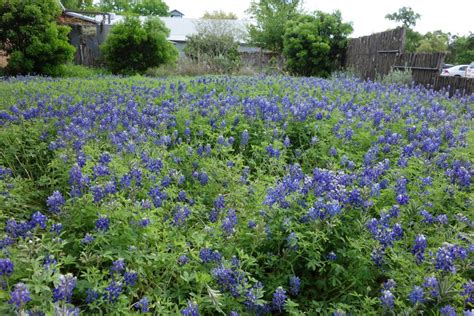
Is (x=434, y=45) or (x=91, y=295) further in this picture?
(x=434, y=45)

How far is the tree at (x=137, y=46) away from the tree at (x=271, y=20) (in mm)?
9583

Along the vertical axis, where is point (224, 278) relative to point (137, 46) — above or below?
below

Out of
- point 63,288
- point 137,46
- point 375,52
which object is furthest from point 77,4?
point 63,288

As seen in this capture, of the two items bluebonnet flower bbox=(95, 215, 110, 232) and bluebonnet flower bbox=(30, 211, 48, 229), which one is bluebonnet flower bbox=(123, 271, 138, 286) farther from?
bluebonnet flower bbox=(30, 211, 48, 229)

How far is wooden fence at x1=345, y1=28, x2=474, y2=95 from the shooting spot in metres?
10.9

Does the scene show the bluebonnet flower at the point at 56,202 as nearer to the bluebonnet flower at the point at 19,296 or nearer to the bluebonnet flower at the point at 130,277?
the bluebonnet flower at the point at 130,277

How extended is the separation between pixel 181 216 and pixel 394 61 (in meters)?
13.0

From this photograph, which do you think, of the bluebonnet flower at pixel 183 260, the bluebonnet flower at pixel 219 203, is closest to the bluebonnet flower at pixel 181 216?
the bluebonnet flower at pixel 219 203

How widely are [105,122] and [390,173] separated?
2979 mm

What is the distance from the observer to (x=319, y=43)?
1761 cm

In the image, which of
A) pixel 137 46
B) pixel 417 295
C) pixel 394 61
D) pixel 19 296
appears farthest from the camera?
pixel 137 46

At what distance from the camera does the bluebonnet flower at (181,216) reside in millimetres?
2553

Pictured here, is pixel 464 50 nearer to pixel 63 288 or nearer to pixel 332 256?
pixel 332 256

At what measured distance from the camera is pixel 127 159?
335 cm
